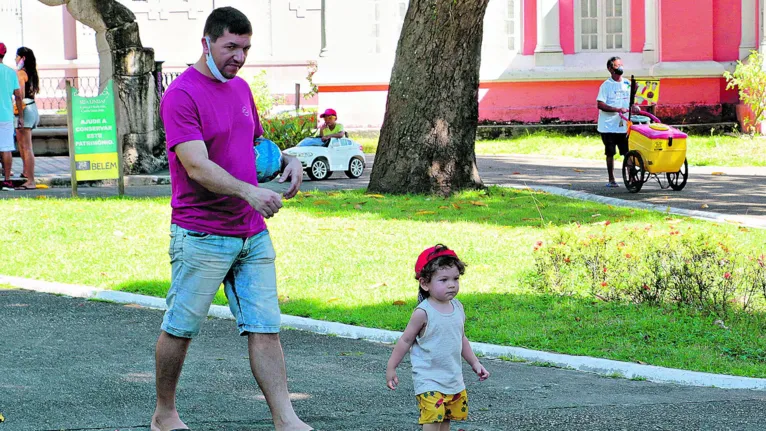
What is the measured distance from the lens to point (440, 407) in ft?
16.0

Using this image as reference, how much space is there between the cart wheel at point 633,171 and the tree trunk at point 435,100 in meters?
2.20

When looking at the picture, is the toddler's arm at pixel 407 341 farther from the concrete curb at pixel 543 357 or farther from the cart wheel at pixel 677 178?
the cart wheel at pixel 677 178

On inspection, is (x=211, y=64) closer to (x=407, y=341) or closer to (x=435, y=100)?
(x=407, y=341)

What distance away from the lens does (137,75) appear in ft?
57.6

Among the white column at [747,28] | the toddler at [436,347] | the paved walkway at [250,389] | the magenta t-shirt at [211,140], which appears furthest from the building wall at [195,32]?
the toddler at [436,347]

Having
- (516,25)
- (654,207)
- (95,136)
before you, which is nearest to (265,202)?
(654,207)

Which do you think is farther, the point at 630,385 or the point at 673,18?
the point at 673,18

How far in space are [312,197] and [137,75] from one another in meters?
4.40

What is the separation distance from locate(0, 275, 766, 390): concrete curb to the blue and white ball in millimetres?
2308

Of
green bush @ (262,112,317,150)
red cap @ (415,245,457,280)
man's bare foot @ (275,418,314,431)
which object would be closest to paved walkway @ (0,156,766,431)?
man's bare foot @ (275,418,314,431)

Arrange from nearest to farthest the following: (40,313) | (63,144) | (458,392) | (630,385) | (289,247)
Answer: (458,392) → (630,385) → (40,313) → (289,247) → (63,144)

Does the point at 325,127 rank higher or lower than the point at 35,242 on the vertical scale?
higher

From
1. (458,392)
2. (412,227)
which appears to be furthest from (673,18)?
(458,392)

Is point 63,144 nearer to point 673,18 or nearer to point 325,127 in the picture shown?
point 325,127
